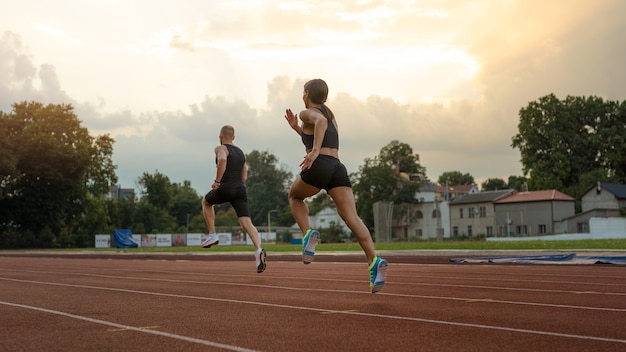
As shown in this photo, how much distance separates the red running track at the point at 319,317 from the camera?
14.7 feet

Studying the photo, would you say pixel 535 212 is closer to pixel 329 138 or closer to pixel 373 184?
pixel 373 184

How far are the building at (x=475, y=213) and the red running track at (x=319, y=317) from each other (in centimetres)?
7689

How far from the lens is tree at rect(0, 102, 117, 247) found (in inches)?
2173

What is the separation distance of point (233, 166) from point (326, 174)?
463 centimetres

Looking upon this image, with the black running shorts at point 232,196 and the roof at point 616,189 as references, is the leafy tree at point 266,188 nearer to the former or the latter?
the roof at point 616,189

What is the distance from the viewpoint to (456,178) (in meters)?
173

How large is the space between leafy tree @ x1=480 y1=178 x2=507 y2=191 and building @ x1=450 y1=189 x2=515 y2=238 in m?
80.6

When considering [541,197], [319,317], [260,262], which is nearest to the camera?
[319,317]

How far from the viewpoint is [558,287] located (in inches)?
340

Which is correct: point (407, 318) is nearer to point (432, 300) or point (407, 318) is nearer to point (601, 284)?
point (432, 300)

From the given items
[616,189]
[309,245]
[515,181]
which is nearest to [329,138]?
[309,245]

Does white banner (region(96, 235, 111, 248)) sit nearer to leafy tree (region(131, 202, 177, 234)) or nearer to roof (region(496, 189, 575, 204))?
leafy tree (region(131, 202, 177, 234))

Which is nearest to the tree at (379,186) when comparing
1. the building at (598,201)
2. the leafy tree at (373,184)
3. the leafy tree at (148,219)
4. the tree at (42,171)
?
the leafy tree at (373,184)

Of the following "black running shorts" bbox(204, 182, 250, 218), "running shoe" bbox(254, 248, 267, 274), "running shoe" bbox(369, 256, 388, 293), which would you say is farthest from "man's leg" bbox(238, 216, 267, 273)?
"running shoe" bbox(369, 256, 388, 293)
